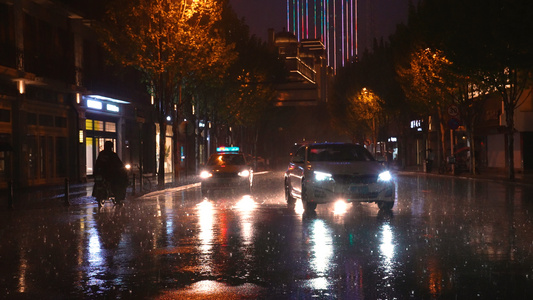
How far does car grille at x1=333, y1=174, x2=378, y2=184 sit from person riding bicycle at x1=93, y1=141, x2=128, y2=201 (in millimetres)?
7827

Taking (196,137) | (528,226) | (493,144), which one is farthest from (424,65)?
(528,226)

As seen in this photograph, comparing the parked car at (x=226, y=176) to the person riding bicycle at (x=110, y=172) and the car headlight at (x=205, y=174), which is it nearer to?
the car headlight at (x=205, y=174)

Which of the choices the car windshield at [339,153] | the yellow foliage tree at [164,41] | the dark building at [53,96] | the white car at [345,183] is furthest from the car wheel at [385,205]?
the yellow foliage tree at [164,41]

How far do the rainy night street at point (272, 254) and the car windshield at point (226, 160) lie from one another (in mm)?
11358

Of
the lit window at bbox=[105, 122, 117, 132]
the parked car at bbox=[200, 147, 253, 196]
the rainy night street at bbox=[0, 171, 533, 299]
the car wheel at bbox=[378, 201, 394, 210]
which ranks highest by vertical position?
the lit window at bbox=[105, 122, 117, 132]

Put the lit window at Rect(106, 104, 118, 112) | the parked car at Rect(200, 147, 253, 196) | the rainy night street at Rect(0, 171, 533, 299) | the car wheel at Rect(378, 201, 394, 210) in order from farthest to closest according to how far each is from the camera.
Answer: the lit window at Rect(106, 104, 118, 112) < the parked car at Rect(200, 147, 253, 196) < the car wheel at Rect(378, 201, 394, 210) < the rainy night street at Rect(0, 171, 533, 299)

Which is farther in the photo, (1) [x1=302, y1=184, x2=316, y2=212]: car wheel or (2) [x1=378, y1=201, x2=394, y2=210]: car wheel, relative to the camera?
(1) [x1=302, y1=184, x2=316, y2=212]: car wheel

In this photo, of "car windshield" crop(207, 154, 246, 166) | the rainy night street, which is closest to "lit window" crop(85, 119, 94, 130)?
"car windshield" crop(207, 154, 246, 166)

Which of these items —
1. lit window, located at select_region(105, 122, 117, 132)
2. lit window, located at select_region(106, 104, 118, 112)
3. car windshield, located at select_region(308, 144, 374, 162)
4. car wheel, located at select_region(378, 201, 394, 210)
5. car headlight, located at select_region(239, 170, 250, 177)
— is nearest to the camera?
car wheel, located at select_region(378, 201, 394, 210)

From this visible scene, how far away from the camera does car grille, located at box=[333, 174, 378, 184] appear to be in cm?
1631

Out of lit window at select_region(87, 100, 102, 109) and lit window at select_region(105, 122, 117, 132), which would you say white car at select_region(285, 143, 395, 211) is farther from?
lit window at select_region(105, 122, 117, 132)

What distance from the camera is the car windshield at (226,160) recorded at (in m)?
29.5

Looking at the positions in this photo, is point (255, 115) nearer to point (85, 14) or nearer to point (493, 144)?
point (493, 144)

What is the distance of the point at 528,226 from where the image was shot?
528 inches
